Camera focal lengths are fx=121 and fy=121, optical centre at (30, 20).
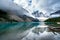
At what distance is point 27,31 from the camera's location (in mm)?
2664

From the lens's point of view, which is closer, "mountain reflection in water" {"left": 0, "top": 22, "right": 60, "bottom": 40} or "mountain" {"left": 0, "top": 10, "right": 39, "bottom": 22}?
"mountain reflection in water" {"left": 0, "top": 22, "right": 60, "bottom": 40}

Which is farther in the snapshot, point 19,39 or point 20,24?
point 20,24

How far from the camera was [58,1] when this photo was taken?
8.99 feet

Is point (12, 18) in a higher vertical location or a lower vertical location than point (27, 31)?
higher

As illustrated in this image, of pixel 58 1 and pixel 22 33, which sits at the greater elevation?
pixel 58 1

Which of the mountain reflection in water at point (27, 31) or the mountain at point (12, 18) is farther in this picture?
the mountain at point (12, 18)

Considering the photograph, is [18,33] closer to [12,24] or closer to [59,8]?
[12,24]

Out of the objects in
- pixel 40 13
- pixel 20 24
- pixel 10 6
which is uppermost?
pixel 10 6

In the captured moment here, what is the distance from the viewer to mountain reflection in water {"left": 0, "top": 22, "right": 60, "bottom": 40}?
2.60m

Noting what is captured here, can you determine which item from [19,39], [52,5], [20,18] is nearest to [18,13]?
[20,18]

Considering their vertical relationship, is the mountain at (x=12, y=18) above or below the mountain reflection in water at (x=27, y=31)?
above

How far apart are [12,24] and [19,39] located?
0.42 meters

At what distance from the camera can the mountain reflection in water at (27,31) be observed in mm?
2596

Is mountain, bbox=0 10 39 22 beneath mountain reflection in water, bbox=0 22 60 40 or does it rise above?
above
